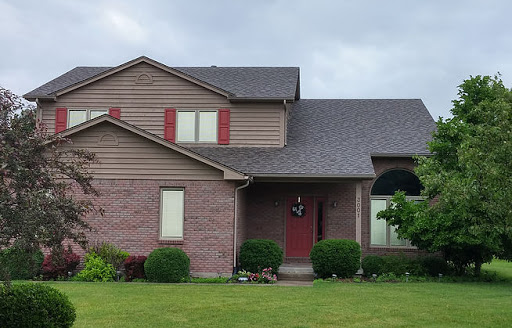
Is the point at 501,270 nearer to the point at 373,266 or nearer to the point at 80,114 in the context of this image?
the point at 373,266

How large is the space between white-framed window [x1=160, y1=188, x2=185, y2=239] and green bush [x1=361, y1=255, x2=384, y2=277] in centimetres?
611

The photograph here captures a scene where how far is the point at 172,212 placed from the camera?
18547 mm

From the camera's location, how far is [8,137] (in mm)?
7938

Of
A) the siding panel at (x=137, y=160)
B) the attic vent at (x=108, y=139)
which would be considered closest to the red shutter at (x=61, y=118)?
the siding panel at (x=137, y=160)

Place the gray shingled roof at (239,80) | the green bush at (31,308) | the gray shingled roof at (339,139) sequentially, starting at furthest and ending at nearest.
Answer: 1. the gray shingled roof at (239,80)
2. the gray shingled roof at (339,139)
3. the green bush at (31,308)

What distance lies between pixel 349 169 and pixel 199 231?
5270 mm

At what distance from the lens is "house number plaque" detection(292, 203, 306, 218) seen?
22017mm

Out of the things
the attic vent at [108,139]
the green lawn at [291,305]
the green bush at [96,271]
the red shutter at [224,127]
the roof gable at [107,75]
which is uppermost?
the roof gable at [107,75]

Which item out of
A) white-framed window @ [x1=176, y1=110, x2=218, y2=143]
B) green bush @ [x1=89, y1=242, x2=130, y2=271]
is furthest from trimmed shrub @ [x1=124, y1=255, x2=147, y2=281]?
white-framed window @ [x1=176, y1=110, x2=218, y2=143]

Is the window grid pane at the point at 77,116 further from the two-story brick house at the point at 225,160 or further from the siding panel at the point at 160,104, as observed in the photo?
the siding panel at the point at 160,104

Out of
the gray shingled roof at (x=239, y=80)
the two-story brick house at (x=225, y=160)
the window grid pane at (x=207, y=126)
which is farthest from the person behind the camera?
the gray shingled roof at (x=239, y=80)

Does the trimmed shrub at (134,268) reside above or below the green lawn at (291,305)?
above

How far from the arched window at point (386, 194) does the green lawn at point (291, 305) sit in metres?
4.94

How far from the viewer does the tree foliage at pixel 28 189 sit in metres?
7.75
